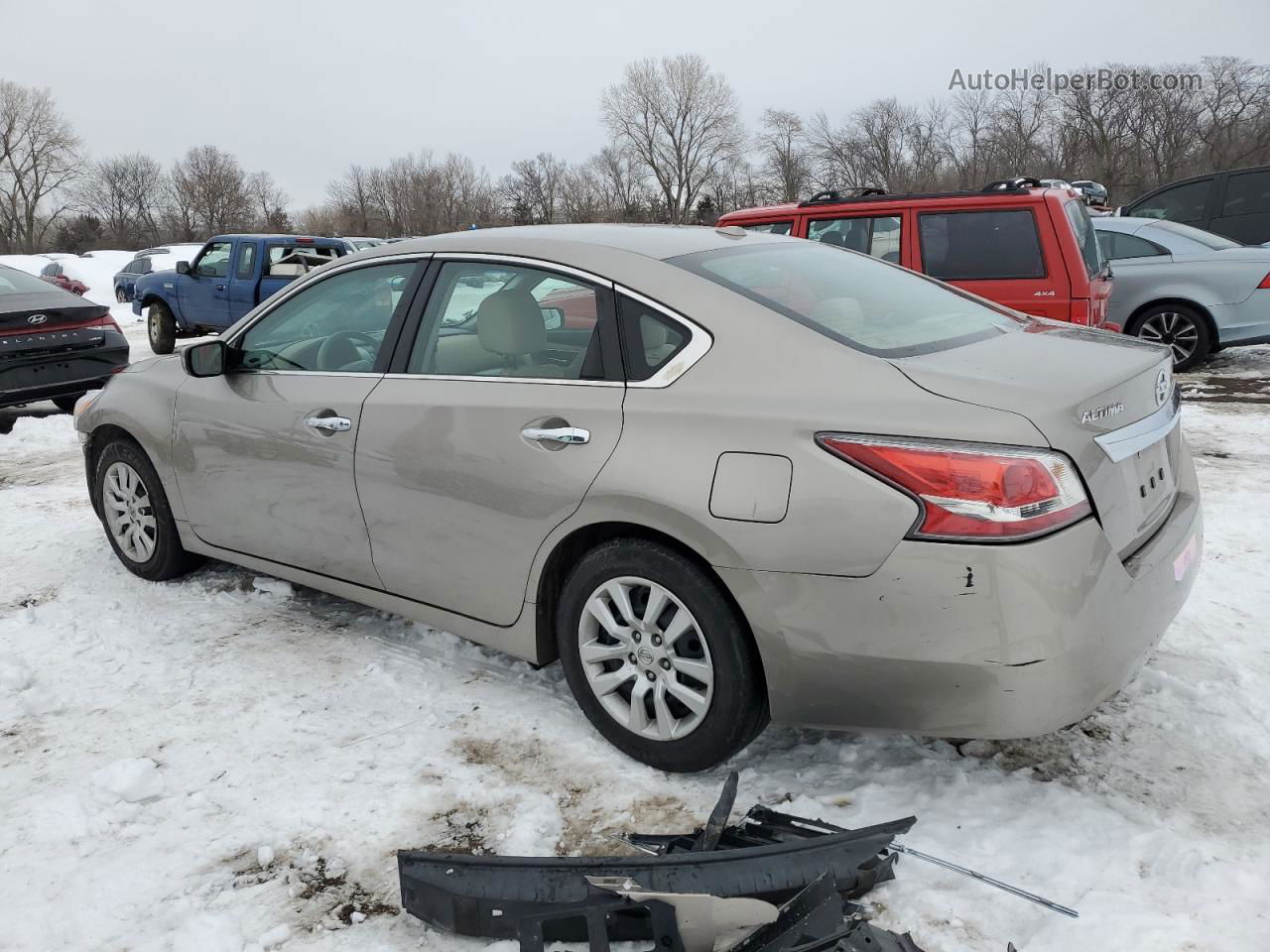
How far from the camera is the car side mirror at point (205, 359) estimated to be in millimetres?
3959

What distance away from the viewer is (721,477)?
2.55 meters

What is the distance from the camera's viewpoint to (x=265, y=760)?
121 inches

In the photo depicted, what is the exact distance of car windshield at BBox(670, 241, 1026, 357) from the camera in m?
2.79

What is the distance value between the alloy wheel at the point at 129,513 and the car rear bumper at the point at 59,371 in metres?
4.47

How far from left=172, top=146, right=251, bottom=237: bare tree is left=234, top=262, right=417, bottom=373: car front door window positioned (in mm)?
70445

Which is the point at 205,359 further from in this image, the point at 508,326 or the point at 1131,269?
the point at 1131,269

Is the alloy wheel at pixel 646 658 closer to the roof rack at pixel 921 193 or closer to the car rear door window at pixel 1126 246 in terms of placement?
the roof rack at pixel 921 193

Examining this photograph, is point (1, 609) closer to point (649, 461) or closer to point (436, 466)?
point (436, 466)

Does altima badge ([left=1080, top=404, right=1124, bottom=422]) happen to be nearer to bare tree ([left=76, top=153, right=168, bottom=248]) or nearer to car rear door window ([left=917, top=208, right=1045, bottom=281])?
car rear door window ([left=917, top=208, right=1045, bottom=281])

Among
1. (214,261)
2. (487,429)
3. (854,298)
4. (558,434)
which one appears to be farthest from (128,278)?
(854,298)

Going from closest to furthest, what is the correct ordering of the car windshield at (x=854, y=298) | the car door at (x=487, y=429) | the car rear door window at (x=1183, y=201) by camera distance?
the car windshield at (x=854, y=298) < the car door at (x=487, y=429) < the car rear door window at (x=1183, y=201)

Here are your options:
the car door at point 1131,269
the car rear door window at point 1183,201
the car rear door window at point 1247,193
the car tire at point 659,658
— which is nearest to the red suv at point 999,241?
the car door at point 1131,269

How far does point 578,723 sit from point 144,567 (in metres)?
2.58

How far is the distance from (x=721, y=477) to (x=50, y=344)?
26.6 feet
